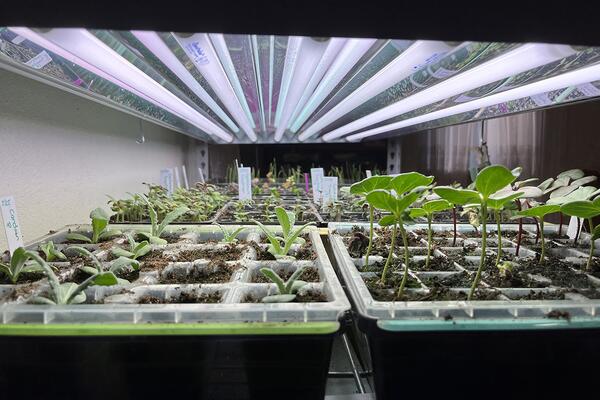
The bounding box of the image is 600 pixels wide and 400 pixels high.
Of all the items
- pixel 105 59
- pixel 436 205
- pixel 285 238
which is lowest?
pixel 285 238

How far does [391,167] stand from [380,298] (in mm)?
2722

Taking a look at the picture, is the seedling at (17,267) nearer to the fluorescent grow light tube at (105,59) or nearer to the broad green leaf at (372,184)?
the fluorescent grow light tube at (105,59)

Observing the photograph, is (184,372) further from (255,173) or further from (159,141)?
(255,173)

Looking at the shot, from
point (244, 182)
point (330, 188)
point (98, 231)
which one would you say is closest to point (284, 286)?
point (98, 231)

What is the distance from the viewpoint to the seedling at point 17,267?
78 cm

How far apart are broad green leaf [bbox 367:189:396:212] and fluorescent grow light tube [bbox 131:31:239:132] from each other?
1.60 feet

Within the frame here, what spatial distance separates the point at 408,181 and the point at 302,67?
1.40 ft

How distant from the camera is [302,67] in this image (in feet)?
3.23

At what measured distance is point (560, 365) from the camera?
23.5 inches

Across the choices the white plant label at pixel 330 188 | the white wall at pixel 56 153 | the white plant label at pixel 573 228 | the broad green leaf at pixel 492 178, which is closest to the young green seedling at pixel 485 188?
the broad green leaf at pixel 492 178

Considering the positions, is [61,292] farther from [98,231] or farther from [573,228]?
[573,228]

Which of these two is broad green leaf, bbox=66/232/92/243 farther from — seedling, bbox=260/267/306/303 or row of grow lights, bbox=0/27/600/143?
seedling, bbox=260/267/306/303

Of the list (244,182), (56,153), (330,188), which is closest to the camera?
(56,153)

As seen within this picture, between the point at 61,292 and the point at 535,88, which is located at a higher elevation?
the point at 535,88
